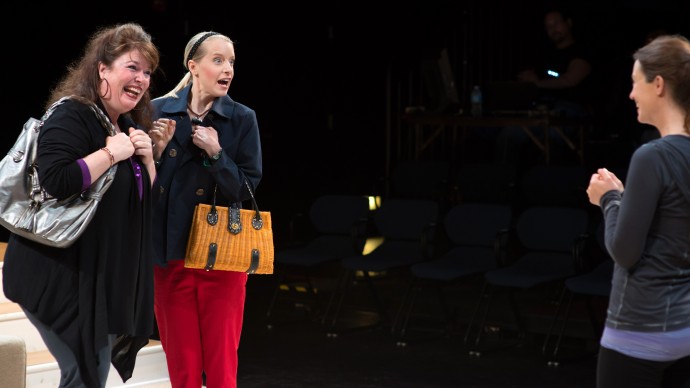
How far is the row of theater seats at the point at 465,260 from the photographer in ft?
21.8

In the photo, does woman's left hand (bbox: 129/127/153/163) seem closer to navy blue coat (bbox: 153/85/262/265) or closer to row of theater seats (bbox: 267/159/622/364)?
navy blue coat (bbox: 153/85/262/265)

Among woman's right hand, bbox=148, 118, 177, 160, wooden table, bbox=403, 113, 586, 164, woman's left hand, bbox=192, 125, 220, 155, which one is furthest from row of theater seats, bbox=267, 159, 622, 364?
woman's right hand, bbox=148, 118, 177, 160

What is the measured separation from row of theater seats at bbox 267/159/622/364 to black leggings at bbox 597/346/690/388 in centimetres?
395

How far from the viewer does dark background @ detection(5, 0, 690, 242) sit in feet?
26.2

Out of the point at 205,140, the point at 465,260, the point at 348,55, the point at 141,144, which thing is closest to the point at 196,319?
the point at 205,140

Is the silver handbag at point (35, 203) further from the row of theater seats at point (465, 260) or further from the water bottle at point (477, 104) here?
the water bottle at point (477, 104)

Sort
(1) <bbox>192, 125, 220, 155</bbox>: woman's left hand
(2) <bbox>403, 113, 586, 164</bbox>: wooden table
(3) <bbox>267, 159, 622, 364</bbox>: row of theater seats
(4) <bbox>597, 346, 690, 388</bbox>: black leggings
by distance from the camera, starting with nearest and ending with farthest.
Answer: (4) <bbox>597, 346, 690, 388</bbox>: black leggings
(1) <bbox>192, 125, 220, 155</bbox>: woman's left hand
(3) <bbox>267, 159, 622, 364</bbox>: row of theater seats
(2) <bbox>403, 113, 586, 164</bbox>: wooden table

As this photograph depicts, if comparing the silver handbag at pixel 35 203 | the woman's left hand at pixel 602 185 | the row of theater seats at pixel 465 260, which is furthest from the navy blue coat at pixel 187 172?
the row of theater seats at pixel 465 260

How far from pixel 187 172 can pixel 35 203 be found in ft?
2.68

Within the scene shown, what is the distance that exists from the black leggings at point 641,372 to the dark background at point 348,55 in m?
5.63

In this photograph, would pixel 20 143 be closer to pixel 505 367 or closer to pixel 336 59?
pixel 505 367

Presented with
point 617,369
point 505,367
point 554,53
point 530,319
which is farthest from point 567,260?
point 617,369

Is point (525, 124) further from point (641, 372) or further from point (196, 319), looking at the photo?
point (641, 372)

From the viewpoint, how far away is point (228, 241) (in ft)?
11.0
